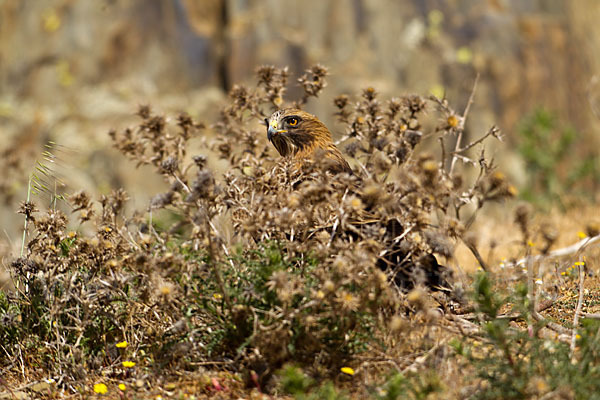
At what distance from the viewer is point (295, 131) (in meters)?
4.44

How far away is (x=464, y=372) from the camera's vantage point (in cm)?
276

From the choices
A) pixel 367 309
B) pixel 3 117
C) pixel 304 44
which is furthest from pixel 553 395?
pixel 3 117

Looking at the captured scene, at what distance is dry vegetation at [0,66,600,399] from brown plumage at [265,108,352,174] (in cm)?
86

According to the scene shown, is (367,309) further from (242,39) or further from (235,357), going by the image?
(242,39)

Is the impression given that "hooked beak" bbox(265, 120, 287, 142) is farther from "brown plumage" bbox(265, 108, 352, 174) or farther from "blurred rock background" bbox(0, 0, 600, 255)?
"blurred rock background" bbox(0, 0, 600, 255)

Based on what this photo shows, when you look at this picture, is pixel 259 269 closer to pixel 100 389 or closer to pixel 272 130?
pixel 100 389

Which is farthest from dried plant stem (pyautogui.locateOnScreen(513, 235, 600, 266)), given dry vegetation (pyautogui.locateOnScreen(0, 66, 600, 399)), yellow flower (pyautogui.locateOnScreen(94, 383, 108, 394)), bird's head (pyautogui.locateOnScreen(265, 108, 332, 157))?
yellow flower (pyautogui.locateOnScreen(94, 383, 108, 394))

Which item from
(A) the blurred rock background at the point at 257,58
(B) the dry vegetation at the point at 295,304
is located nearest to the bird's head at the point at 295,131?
(B) the dry vegetation at the point at 295,304

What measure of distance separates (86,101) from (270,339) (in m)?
8.61

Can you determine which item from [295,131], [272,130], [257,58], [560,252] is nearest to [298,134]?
[295,131]

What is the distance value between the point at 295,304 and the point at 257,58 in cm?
761

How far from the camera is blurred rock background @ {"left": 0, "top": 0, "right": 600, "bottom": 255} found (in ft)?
31.9

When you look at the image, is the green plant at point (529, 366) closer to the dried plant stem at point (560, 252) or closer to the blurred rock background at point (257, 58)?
the dried plant stem at point (560, 252)

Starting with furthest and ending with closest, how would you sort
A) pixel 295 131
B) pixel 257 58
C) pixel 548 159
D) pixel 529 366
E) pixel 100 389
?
pixel 257 58, pixel 548 159, pixel 295 131, pixel 100 389, pixel 529 366
